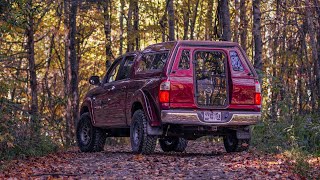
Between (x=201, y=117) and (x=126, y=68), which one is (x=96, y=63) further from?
(x=201, y=117)

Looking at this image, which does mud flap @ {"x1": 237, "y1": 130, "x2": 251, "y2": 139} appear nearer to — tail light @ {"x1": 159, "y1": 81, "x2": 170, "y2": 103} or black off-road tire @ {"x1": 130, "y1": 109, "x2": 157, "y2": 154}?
black off-road tire @ {"x1": 130, "y1": 109, "x2": 157, "y2": 154}

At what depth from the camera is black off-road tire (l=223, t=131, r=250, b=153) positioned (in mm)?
13948

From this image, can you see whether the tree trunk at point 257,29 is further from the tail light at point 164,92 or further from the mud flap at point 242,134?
the tail light at point 164,92

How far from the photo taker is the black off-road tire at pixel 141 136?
1315 centimetres

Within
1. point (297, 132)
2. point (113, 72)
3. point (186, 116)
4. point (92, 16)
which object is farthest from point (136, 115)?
point (92, 16)

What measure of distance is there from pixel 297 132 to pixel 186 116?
13.3 feet

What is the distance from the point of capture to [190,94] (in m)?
12.8

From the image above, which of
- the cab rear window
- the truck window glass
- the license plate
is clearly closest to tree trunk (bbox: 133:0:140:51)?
the truck window glass

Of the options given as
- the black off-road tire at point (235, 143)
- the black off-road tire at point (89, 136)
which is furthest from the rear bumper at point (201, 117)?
the black off-road tire at point (89, 136)

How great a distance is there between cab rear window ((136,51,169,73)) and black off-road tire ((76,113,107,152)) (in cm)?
252

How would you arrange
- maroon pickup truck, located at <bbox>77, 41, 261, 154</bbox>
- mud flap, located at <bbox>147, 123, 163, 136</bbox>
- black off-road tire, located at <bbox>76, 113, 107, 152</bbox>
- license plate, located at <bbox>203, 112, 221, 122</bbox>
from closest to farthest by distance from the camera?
maroon pickup truck, located at <bbox>77, 41, 261, 154</bbox>
license plate, located at <bbox>203, 112, 221, 122</bbox>
mud flap, located at <bbox>147, 123, 163, 136</bbox>
black off-road tire, located at <bbox>76, 113, 107, 152</bbox>

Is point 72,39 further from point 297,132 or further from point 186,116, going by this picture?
point 186,116

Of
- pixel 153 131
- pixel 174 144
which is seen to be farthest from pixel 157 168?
pixel 174 144

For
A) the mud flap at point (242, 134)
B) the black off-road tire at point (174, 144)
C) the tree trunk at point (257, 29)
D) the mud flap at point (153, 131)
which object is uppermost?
the tree trunk at point (257, 29)
